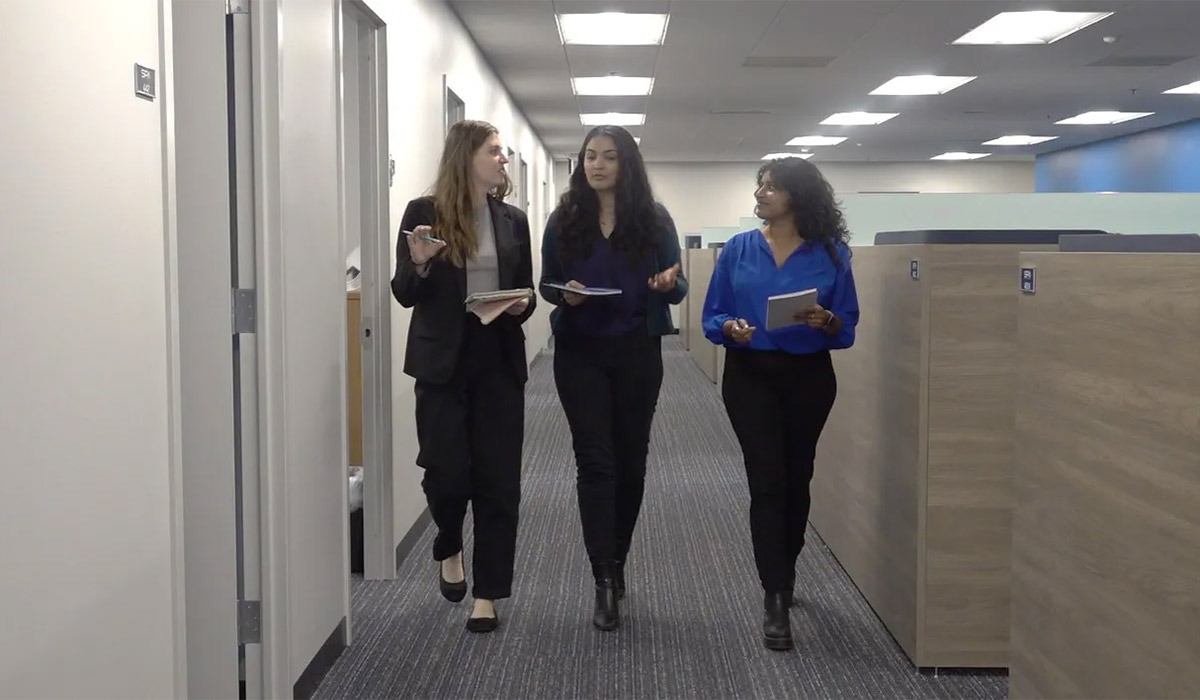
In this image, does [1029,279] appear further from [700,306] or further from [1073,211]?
[700,306]

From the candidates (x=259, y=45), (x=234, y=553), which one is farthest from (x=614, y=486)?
(x=259, y=45)

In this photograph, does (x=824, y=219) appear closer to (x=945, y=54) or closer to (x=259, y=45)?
(x=259, y=45)

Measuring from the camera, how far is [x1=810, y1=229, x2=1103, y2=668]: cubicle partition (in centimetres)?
253

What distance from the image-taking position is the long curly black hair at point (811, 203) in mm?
2818

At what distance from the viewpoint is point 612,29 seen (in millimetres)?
6641

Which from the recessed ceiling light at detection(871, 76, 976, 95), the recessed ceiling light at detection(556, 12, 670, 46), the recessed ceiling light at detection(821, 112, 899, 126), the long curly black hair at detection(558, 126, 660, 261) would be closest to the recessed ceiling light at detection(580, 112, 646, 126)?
the recessed ceiling light at detection(821, 112, 899, 126)

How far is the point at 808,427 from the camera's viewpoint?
282cm

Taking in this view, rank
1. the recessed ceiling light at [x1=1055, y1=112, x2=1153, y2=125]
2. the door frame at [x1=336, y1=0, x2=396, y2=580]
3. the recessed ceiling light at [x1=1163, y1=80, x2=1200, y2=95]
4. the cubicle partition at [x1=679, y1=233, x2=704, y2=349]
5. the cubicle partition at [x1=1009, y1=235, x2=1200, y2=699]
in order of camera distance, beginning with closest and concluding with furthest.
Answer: the cubicle partition at [x1=1009, y1=235, x2=1200, y2=699] → the door frame at [x1=336, y1=0, x2=396, y2=580] → the recessed ceiling light at [x1=1163, y1=80, x2=1200, y2=95] → the cubicle partition at [x1=679, y1=233, x2=704, y2=349] → the recessed ceiling light at [x1=1055, y1=112, x2=1153, y2=125]

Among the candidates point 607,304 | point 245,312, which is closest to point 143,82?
point 245,312

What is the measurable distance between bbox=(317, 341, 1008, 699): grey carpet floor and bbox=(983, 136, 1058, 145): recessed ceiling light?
9.99 metres

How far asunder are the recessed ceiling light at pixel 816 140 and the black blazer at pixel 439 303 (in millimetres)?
10643

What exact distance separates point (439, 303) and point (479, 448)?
39 centimetres

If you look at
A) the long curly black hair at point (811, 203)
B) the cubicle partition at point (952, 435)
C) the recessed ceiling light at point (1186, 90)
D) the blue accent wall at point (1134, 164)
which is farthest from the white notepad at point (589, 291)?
the blue accent wall at point (1134, 164)

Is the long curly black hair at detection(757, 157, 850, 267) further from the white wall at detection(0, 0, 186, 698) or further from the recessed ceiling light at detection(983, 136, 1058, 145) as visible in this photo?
the recessed ceiling light at detection(983, 136, 1058, 145)
